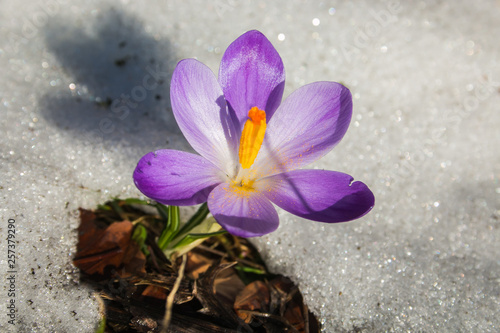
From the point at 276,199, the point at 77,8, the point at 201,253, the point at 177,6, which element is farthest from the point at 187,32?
the point at 276,199

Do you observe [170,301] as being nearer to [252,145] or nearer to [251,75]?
[252,145]

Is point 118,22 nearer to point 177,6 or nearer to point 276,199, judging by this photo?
point 177,6

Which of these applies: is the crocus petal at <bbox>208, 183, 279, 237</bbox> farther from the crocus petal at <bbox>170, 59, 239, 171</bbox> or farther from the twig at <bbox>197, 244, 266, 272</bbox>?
the twig at <bbox>197, 244, 266, 272</bbox>

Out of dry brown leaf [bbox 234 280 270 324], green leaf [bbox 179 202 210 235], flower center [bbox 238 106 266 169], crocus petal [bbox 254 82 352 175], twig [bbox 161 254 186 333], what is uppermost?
flower center [bbox 238 106 266 169]

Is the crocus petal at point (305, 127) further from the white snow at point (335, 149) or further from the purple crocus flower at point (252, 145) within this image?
the white snow at point (335, 149)

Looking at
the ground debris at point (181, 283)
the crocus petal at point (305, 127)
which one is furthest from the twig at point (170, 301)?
the crocus petal at point (305, 127)

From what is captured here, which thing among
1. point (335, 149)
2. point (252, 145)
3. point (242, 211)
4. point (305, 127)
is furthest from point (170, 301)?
point (335, 149)

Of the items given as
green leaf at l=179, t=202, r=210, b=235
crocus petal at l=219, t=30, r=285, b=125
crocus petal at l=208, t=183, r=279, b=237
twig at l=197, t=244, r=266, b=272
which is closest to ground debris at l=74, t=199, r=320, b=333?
twig at l=197, t=244, r=266, b=272
